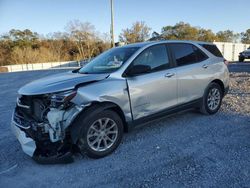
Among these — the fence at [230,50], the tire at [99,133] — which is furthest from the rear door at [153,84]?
the fence at [230,50]

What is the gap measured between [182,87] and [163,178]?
86.0 inches

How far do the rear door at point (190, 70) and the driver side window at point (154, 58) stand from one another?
0.80 ft

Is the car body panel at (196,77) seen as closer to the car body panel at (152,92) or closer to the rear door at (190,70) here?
the rear door at (190,70)

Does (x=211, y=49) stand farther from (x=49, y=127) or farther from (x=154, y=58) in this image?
(x=49, y=127)

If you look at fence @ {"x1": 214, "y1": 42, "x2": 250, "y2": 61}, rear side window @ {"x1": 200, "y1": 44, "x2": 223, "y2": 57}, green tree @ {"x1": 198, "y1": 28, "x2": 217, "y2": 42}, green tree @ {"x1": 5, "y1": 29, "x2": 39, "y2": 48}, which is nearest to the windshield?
rear side window @ {"x1": 200, "y1": 44, "x2": 223, "y2": 57}

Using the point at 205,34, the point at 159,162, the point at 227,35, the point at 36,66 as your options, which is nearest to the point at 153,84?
the point at 159,162

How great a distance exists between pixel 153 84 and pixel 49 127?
1904 millimetres

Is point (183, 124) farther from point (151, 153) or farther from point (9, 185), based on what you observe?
point (9, 185)

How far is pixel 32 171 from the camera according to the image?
346cm

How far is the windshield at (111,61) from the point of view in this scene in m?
4.26

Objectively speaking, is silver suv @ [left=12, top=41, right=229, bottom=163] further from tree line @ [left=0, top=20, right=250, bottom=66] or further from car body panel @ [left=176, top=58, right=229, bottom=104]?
tree line @ [left=0, top=20, right=250, bottom=66]

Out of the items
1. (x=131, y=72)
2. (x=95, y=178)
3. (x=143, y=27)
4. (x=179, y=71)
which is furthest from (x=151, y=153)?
(x=143, y=27)

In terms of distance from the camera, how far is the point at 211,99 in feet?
18.1

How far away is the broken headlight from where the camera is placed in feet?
11.3
